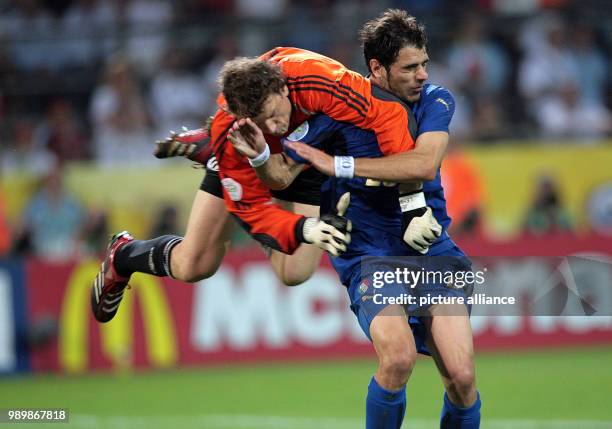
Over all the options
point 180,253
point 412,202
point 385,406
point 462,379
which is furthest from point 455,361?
point 180,253

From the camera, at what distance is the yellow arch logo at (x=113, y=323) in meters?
11.6

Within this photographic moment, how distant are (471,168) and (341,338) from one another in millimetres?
2490

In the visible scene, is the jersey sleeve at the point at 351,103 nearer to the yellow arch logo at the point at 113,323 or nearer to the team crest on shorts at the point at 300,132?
the team crest on shorts at the point at 300,132

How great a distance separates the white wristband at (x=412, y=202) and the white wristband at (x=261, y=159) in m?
0.82

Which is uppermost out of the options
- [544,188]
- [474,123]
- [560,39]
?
[560,39]

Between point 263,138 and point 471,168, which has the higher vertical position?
point 471,168

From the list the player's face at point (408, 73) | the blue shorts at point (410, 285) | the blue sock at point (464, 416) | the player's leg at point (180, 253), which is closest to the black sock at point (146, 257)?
the player's leg at point (180, 253)

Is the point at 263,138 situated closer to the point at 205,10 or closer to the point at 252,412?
the point at 252,412

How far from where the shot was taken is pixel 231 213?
692 cm

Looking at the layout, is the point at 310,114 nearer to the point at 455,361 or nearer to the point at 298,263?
the point at 298,263

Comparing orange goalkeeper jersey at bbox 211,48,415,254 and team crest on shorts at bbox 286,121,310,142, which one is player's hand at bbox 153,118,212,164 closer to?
orange goalkeeper jersey at bbox 211,48,415,254

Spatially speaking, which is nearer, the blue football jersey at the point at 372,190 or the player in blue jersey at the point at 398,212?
the player in blue jersey at the point at 398,212

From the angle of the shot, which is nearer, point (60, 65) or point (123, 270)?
point (123, 270)

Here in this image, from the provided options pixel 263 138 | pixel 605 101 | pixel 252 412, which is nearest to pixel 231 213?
pixel 263 138
